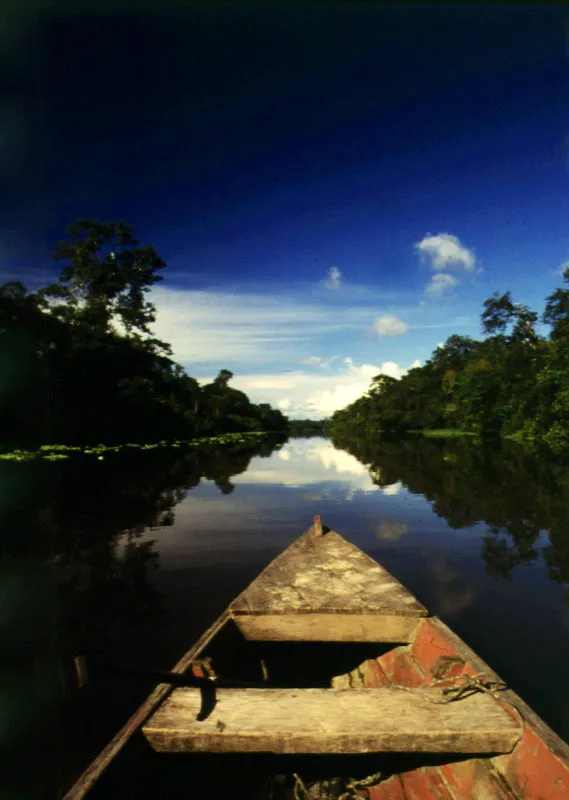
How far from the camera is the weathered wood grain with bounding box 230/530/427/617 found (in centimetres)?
481

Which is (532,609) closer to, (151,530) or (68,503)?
(151,530)

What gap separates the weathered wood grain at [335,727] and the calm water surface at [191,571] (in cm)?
88

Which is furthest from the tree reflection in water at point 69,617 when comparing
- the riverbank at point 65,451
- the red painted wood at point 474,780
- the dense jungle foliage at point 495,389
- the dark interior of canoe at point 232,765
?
the dense jungle foliage at point 495,389

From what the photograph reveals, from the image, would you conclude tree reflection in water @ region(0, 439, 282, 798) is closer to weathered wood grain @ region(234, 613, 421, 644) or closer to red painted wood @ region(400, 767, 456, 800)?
weathered wood grain @ region(234, 613, 421, 644)

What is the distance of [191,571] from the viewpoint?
9.26m

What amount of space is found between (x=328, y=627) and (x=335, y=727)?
1.89 m

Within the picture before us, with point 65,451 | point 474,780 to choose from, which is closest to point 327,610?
point 474,780

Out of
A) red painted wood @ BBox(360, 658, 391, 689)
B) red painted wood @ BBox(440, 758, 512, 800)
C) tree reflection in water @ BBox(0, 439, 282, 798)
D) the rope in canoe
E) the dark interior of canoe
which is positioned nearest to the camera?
the dark interior of canoe

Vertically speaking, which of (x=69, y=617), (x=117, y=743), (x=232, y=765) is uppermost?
(x=117, y=743)

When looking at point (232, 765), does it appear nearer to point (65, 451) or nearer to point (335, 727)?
point (335, 727)

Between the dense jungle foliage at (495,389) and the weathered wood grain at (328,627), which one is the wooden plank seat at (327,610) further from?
the dense jungle foliage at (495,389)

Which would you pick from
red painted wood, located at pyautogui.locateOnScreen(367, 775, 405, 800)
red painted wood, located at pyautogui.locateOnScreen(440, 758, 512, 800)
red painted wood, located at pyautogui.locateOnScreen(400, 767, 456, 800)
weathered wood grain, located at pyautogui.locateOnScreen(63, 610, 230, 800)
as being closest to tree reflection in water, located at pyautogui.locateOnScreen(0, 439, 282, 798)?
weathered wood grain, located at pyautogui.locateOnScreen(63, 610, 230, 800)

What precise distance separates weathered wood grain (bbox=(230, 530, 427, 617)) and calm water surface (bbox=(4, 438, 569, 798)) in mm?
1650

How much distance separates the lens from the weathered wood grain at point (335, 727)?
2.86 meters
